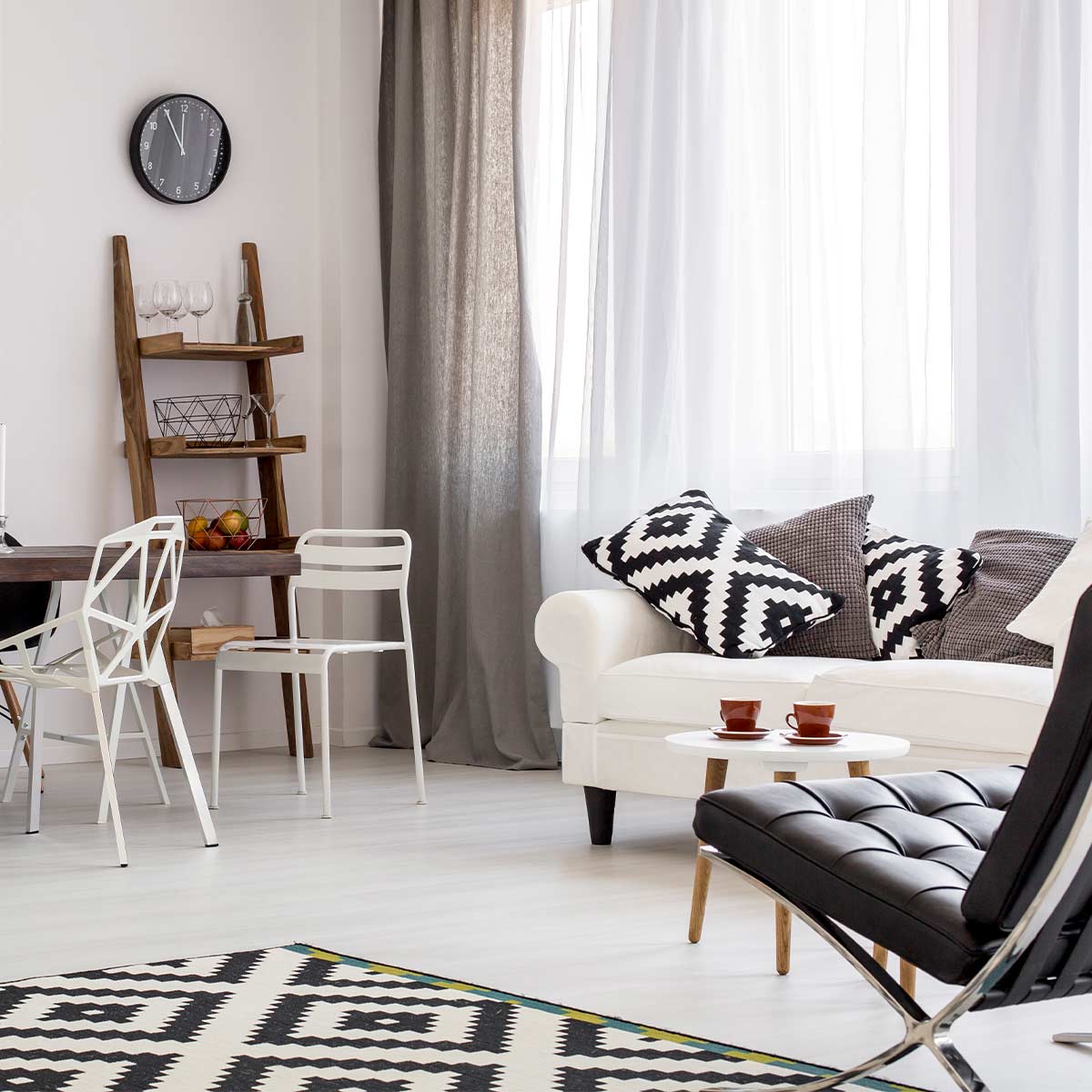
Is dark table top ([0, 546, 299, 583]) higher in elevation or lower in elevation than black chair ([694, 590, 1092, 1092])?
higher

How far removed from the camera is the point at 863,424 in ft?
14.7

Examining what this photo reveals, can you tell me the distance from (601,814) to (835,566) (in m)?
0.90

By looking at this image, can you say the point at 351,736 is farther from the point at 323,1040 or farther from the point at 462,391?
the point at 323,1040

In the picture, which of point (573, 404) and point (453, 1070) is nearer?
point (453, 1070)

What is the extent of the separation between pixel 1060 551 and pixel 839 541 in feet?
1.98

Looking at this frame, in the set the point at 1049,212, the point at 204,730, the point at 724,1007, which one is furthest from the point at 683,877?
the point at 204,730

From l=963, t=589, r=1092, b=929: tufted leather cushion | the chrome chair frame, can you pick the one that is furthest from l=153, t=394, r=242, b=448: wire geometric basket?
l=963, t=589, r=1092, b=929: tufted leather cushion

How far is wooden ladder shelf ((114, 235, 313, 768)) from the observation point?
17.4ft

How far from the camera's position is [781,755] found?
107 inches

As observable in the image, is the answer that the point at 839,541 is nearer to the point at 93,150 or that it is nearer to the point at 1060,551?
the point at 1060,551

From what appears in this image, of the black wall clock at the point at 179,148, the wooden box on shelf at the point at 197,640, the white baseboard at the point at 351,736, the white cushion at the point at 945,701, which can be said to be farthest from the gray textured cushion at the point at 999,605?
the black wall clock at the point at 179,148

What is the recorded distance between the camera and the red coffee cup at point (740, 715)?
291 cm

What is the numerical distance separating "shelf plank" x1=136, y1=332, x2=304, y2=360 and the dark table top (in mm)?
1260

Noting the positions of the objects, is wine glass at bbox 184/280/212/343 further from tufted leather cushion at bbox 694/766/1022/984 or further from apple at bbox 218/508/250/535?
tufted leather cushion at bbox 694/766/1022/984
